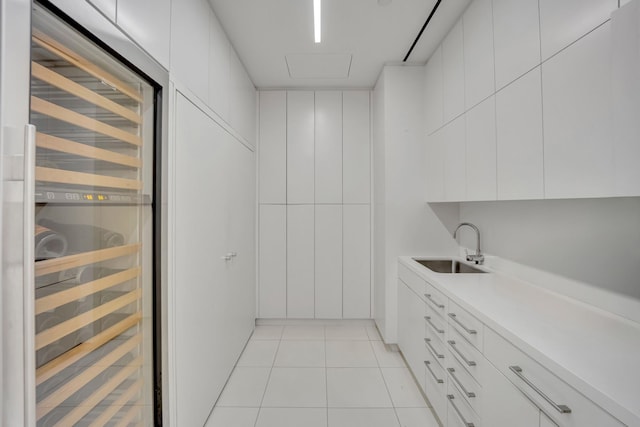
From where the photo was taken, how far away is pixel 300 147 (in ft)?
11.8

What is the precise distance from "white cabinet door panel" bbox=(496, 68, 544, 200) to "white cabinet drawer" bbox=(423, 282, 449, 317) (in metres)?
0.71

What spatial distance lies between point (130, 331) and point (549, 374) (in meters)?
1.65

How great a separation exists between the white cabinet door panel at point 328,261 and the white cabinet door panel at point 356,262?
2.9 inches

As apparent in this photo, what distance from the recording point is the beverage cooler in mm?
874

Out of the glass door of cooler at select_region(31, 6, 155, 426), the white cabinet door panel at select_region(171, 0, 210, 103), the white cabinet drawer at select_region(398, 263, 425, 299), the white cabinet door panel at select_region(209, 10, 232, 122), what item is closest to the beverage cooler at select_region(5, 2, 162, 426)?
the glass door of cooler at select_region(31, 6, 155, 426)

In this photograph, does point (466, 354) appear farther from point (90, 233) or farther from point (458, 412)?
point (90, 233)

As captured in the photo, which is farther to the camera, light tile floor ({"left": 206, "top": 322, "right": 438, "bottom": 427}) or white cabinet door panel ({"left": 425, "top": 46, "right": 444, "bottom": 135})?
white cabinet door panel ({"left": 425, "top": 46, "right": 444, "bottom": 135})

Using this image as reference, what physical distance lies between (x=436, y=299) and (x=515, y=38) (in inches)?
62.0

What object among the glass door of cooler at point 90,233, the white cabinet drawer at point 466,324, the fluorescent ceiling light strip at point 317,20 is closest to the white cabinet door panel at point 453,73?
the fluorescent ceiling light strip at point 317,20

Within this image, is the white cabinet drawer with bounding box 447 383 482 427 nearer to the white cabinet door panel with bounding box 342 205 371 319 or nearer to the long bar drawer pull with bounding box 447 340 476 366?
the long bar drawer pull with bounding box 447 340 476 366

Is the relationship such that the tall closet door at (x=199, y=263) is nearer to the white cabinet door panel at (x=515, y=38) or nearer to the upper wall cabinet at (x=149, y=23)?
the upper wall cabinet at (x=149, y=23)

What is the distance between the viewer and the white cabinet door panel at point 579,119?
109cm

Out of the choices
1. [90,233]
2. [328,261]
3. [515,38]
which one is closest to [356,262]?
[328,261]

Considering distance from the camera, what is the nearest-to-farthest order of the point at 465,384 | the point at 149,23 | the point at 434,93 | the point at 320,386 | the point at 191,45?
the point at 149,23, the point at 465,384, the point at 191,45, the point at 320,386, the point at 434,93
